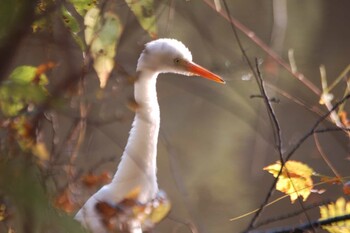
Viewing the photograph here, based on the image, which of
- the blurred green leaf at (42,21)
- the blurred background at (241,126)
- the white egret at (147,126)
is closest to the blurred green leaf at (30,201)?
the blurred green leaf at (42,21)

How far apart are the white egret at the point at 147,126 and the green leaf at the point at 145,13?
2.21 feet

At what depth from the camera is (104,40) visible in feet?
3.07

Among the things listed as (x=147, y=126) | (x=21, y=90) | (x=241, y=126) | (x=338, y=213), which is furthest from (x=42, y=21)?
(x=241, y=126)

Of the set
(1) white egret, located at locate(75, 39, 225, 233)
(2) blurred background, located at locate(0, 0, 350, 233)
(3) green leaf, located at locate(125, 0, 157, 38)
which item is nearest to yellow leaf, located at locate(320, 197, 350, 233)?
(3) green leaf, located at locate(125, 0, 157, 38)

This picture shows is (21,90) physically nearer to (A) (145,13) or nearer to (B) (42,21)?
(B) (42,21)

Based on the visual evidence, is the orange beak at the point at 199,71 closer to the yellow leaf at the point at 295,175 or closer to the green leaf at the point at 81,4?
the yellow leaf at the point at 295,175

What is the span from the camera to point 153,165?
1760 millimetres

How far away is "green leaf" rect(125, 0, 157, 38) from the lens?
3.19ft

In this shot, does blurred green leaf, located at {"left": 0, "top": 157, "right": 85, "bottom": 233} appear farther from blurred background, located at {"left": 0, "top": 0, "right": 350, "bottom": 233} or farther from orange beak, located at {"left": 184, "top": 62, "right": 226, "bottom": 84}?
blurred background, located at {"left": 0, "top": 0, "right": 350, "bottom": 233}

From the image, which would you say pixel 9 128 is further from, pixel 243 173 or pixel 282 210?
pixel 243 173

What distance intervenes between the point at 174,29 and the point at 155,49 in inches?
94.3

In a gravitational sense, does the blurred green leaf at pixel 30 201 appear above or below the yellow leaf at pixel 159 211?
above

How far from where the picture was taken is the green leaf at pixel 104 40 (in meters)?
0.93

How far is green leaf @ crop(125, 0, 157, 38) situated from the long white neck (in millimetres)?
710
